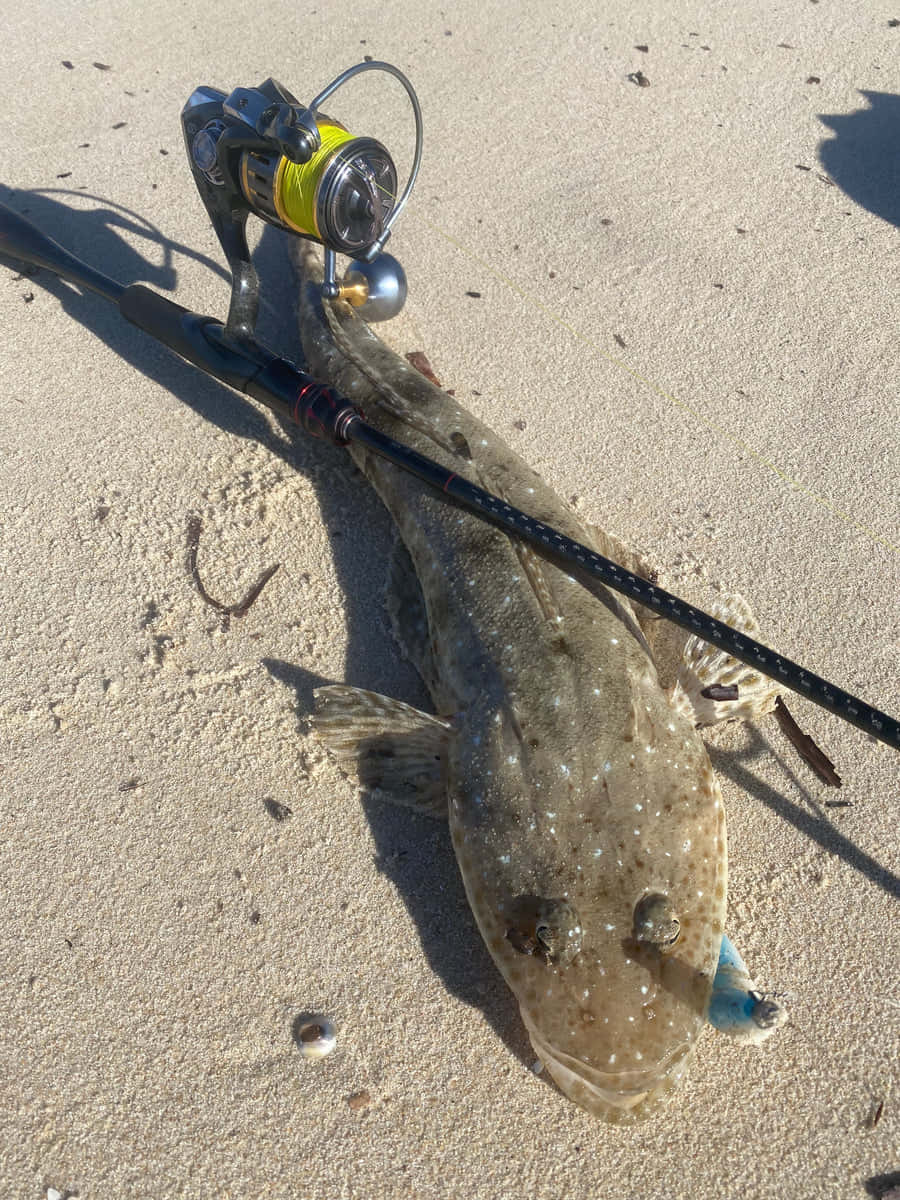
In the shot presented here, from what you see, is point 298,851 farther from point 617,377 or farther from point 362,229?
point 617,377

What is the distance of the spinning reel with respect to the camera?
11.3 ft

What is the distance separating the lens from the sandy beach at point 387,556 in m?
2.78

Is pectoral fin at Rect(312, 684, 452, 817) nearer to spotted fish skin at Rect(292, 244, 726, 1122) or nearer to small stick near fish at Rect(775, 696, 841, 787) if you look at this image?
spotted fish skin at Rect(292, 244, 726, 1122)

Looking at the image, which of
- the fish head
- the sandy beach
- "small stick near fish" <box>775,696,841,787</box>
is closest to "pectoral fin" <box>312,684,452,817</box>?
the sandy beach

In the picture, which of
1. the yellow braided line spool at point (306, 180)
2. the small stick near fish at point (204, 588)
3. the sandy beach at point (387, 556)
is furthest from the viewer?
the small stick near fish at point (204, 588)

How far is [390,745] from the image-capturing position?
338 cm

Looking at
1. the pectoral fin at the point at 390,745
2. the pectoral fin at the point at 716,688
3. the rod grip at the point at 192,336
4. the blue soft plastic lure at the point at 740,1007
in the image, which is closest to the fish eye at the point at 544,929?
the blue soft plastic lure at the point at 740,1007

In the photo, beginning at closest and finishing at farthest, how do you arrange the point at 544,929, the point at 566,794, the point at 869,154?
the point at 544,929, the point at 566,794, the point at 869,154

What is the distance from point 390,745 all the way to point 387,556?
991 mm

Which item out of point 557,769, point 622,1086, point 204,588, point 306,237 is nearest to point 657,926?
point 622,1086

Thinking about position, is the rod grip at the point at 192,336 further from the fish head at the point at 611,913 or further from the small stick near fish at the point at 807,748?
the small stick near fish at the point at 807,748

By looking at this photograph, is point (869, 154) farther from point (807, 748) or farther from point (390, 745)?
point (390, 745)

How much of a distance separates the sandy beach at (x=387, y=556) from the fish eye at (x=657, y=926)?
436 millimetres

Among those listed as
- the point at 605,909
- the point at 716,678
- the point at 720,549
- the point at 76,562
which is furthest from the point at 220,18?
the point at 605,909
